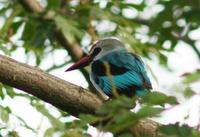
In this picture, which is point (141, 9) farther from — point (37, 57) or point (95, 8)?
point (37, 57)

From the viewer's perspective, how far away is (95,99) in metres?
3.18

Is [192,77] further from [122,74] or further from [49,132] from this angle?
[122,74]

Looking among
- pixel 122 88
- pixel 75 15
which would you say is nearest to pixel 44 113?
pixel 122 88

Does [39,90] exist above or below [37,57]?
below

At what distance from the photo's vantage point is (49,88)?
310 cm

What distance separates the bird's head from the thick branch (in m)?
1.69

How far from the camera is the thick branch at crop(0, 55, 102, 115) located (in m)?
3.10

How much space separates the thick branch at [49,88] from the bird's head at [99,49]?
1.69 meters

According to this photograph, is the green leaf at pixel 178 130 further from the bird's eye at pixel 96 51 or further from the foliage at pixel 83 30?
the bird's eye at pixel 96 51

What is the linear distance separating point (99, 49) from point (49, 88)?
202 cm

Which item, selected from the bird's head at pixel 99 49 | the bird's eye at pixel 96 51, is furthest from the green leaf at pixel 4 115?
the bird's eye at pixel 96 51

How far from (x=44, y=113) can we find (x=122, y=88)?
1.42m

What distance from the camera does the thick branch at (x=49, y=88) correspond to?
3.10 m

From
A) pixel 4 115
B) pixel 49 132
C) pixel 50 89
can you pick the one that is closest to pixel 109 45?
pixel 4 115
